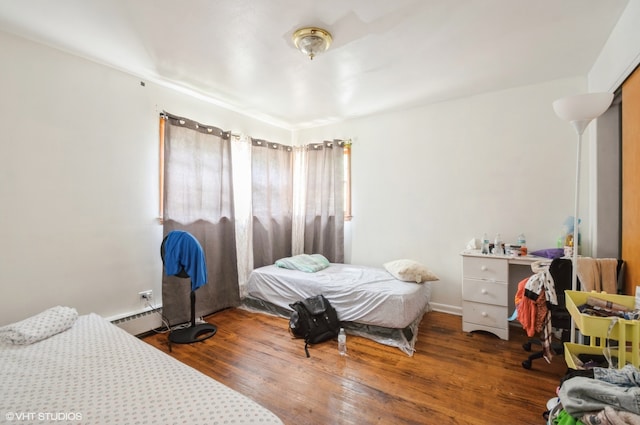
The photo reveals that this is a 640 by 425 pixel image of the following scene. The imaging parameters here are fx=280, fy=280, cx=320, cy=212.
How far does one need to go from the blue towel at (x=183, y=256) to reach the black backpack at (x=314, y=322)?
1.02 meters

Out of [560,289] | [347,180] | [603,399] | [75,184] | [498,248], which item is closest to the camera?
Result: [603,399]

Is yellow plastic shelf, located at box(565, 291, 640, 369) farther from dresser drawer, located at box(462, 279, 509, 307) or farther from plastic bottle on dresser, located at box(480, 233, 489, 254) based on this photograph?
plastic bottle on dresser, located at box(480, 233, 489, 254)

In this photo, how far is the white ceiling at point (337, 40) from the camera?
5.99 feet

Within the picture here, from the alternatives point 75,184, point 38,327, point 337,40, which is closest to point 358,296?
point 337,40

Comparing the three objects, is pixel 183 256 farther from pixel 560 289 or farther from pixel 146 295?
pixel 560 289

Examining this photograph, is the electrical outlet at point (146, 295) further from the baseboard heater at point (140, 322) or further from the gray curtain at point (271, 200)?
the gray curtain at point (271, 200)

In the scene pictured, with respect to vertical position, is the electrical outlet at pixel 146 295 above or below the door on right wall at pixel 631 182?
below

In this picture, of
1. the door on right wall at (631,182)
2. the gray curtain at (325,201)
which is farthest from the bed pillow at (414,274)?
the door on right wall at (631,182)

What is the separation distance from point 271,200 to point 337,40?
8.16ft

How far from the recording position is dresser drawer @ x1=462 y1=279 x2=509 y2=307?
9.09 ft

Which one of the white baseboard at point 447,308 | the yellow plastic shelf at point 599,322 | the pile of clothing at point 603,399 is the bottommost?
the white baseboard at point 447,308

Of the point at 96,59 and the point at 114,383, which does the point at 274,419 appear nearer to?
the point at 114,383

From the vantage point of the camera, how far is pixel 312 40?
2.10 m

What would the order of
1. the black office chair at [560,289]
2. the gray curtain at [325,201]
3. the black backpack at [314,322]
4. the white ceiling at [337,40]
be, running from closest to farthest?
the white ceiling at [337,40]
the black office chair at [560,289]
the black backpack at [314,322]
the gray curtain at [325,201]
